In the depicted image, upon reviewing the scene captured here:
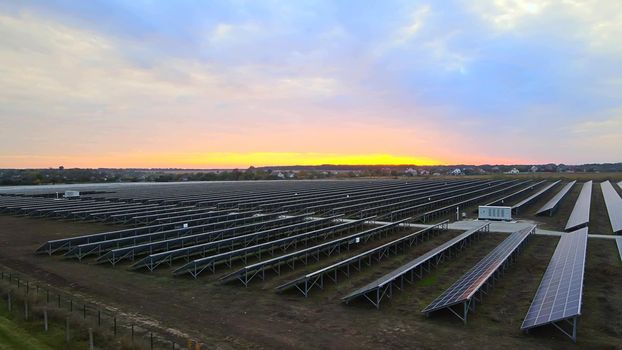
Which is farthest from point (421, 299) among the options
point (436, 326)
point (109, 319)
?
point (109, 319)

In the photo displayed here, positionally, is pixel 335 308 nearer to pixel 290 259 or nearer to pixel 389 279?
pixel 389 279

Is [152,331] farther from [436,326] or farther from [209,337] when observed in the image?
[436,326]

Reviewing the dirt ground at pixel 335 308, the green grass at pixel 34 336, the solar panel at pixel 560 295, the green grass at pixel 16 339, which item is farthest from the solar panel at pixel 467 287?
the green grass at pixel 16 339

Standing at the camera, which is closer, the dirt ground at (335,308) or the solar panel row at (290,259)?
the dirt ground at (335,308)

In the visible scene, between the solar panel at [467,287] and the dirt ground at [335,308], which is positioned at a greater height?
the solar panel at [467,287]

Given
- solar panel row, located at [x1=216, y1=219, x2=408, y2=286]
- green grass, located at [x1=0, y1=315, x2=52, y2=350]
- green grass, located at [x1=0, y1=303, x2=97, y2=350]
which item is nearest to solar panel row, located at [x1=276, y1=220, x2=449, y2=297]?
solar panel row, located at [x1=216, y1=219, x2=408, y2=286]

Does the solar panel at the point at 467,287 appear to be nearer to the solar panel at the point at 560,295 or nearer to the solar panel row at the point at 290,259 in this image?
the solar panel at the point at 560,295
